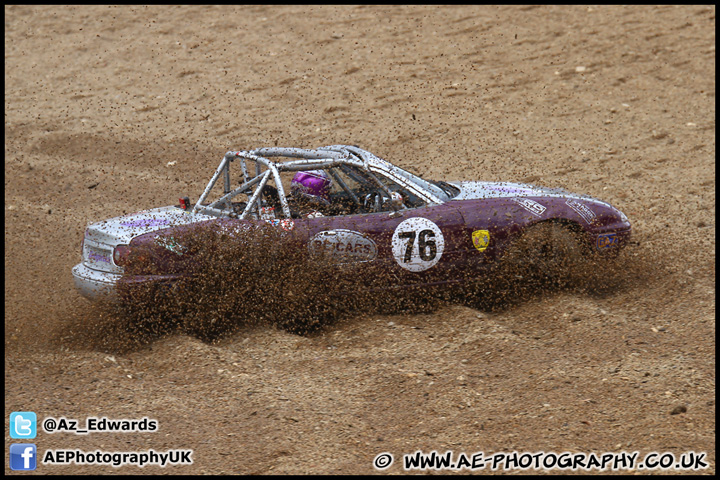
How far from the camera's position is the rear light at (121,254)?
5742 millimetres

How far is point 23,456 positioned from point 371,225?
293cm

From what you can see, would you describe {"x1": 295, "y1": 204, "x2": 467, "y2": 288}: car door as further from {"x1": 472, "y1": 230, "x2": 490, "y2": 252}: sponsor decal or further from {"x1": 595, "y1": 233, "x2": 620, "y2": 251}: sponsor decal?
{"x1": 595, "y1": 233, "x2": 620, "y2": 251}: sponsor decal

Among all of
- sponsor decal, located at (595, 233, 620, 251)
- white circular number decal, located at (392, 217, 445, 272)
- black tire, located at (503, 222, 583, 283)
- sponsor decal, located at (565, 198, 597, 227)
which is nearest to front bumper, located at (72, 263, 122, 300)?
white circular number decal, located at (392, 217, 445, 272)

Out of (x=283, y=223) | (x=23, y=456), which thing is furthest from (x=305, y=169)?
(x=23, y=456)

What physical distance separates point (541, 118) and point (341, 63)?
12.8 feet

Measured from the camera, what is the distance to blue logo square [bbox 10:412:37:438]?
14.5ft

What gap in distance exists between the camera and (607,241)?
20.6ft

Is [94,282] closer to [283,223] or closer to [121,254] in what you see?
[121,254]

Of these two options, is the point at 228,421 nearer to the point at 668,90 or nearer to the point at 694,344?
the point at 694,344

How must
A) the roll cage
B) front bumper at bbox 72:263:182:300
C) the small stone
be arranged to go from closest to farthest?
the small stone, front bumper at bbox 72:263:182:300, the roll cage

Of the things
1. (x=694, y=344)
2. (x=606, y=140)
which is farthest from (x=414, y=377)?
(x=606, y=140)

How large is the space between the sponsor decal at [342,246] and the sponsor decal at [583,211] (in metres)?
1.80

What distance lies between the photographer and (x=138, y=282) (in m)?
5.63

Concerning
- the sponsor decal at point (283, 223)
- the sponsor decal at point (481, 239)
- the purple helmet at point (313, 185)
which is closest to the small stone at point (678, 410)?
the sponsor decal at point (481, 239)
